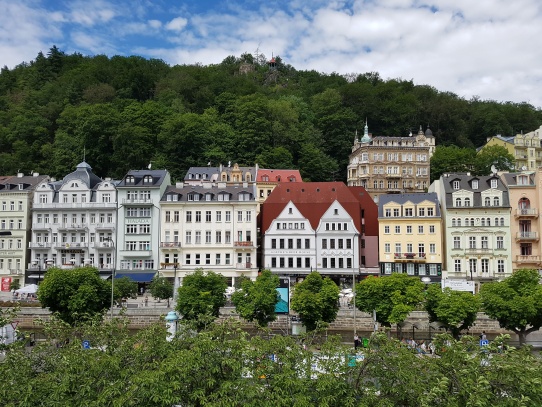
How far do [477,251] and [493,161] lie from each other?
30317mm

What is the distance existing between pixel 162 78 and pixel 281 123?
120 ft

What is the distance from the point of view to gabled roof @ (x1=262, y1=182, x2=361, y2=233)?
200 ft

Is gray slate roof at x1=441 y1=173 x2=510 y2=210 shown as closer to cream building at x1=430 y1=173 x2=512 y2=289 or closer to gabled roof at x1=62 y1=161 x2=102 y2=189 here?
cream building at x1=430 y1=173 x2=512 y2=289

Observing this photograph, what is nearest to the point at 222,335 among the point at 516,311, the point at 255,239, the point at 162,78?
the point at 516,311

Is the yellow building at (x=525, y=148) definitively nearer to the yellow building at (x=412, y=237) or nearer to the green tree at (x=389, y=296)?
the yellow building at (x=412, y=237)

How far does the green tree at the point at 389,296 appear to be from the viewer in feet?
124

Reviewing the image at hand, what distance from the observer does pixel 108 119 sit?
80.9m

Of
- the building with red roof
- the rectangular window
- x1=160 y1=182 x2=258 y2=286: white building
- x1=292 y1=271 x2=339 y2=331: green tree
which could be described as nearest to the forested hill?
x1=160 y1=182 x2=258 y2=286: white building

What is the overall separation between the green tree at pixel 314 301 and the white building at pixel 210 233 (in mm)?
19902

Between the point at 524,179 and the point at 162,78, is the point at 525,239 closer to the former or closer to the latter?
the point at 524,179

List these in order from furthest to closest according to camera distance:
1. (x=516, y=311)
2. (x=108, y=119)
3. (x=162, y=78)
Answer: (x=162, y=78), (x=108, y=119), (x=516, y=311)

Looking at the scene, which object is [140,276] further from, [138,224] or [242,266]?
[242,266]

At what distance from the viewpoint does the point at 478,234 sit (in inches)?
2239

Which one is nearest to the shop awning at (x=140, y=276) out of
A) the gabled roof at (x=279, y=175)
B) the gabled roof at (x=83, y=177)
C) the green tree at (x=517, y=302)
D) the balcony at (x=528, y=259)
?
the gabled roof at (x=83, y=177)
